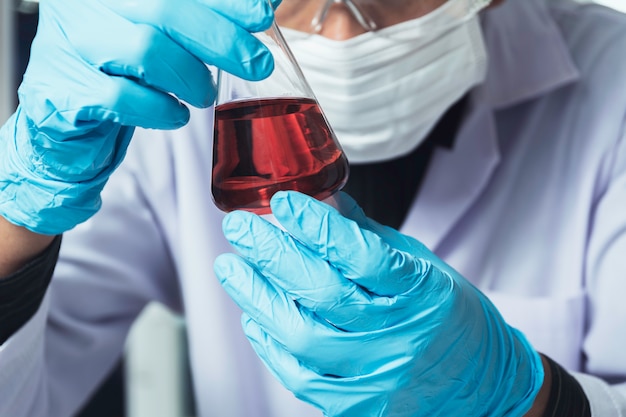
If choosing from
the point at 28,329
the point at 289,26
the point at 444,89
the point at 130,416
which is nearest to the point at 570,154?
the point at 444,89

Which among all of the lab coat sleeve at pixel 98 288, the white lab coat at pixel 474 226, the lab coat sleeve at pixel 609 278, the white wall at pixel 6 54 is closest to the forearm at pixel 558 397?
the lab coat sleeve at pixel 609 278

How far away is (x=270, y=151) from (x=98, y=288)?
74 centimetres

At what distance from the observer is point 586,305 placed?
1.27 metres

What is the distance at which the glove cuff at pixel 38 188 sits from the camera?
890mm

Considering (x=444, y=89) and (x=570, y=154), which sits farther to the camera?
(x=570, y=154)

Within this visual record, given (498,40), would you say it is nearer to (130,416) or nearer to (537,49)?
(537,49)

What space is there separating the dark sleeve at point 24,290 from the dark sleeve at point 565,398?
0.73m

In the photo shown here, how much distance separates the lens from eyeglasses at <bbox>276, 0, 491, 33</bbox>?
3.60 ft

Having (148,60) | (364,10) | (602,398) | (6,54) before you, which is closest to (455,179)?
(364,10)

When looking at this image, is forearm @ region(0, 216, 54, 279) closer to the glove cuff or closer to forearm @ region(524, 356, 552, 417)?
the glove cuff

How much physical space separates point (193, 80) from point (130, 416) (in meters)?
1.51

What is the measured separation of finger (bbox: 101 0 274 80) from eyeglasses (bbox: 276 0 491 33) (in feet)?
1.00

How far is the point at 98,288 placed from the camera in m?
1.33

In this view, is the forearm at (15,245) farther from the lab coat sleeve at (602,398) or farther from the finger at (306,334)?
the lab coat sleeve at (602,398)
